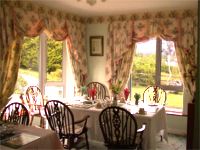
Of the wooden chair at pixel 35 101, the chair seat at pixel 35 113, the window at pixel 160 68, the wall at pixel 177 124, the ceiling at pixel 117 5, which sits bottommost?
the wall at pixel 177 124

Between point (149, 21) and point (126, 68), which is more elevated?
point (149, 21)

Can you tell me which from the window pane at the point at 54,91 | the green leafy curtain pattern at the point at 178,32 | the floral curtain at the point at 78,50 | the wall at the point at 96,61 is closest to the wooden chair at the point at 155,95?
the green leafy curtain pattern at the point at 178,32

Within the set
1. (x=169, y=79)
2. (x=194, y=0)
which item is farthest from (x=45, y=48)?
(x=194, y=0)

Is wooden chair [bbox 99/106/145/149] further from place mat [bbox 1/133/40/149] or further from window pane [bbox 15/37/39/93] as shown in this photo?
window pane [bbox 15/37/39/93]

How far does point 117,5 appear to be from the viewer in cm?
436

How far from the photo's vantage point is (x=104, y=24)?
17.7ft

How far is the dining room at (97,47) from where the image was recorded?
3970mm

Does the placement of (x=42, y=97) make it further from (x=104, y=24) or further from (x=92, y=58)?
(x=104, y=24)

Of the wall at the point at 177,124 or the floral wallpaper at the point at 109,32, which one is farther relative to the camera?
the wall at the point at 177,124

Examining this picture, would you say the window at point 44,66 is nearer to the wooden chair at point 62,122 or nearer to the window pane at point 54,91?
the window pane at point 54,91

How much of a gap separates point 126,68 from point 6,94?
8.29 ft

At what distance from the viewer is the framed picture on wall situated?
18.0ft

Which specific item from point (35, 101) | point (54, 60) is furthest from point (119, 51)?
point (35, 101)

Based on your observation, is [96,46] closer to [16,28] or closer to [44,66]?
[44,66]
